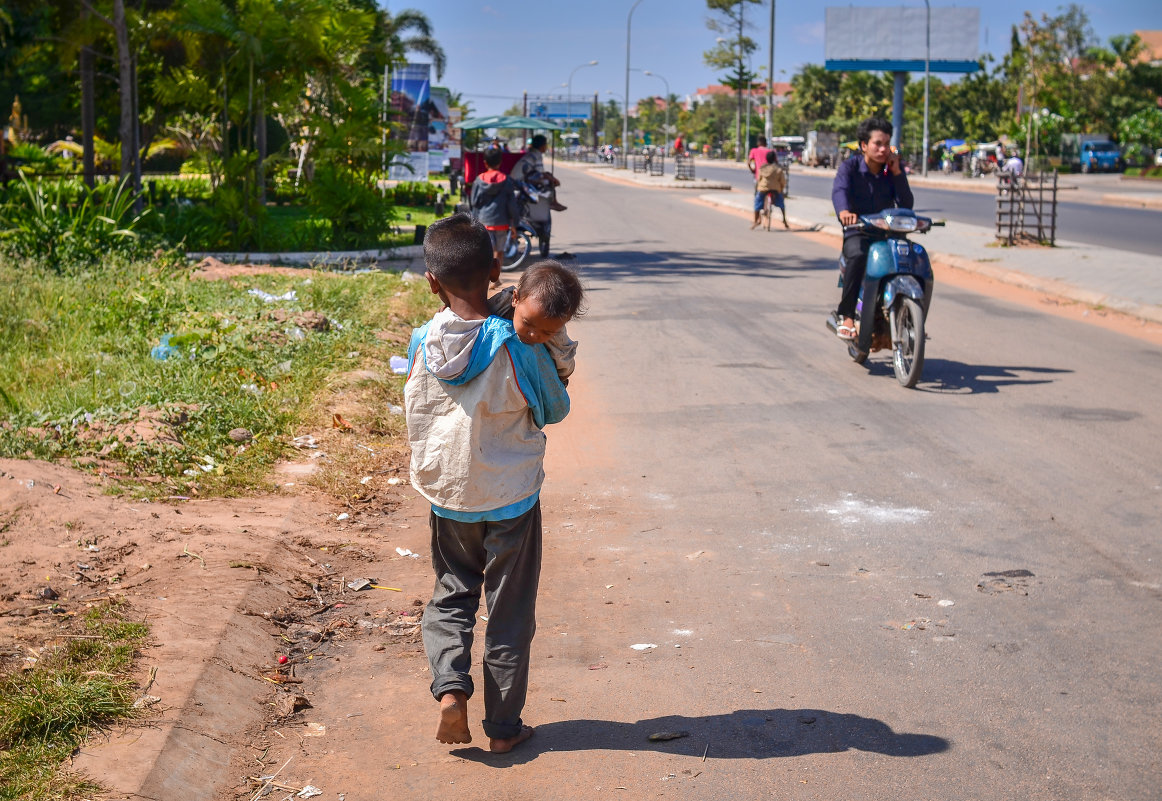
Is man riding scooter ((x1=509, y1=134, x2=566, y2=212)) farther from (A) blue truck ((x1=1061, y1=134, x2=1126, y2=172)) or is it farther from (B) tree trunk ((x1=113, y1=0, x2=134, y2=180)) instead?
(A) blue truck ((x1=1061, y1=134, x2=1126, y2=172))

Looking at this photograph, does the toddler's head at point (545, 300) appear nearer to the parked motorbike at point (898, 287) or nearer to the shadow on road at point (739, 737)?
the shadow on road at point (739, 737)

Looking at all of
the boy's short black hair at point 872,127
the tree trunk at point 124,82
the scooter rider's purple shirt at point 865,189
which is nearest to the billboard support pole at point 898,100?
the tree trunk at point 124,82

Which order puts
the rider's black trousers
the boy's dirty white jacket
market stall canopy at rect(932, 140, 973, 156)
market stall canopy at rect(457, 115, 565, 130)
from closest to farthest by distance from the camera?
the boy's dirty white jacket
the rider's black trousers
market stall canopy at rect(457, 115, 565, 130)
market stall canopy at rect(932, 140, 973, 156)

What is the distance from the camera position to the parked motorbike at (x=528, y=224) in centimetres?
1648

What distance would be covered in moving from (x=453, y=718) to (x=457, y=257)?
1336 mm

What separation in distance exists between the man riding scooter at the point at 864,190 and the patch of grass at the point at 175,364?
3.65 meters

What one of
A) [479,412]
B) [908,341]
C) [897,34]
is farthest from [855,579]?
[897,34]

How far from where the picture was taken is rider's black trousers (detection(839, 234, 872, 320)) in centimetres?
884

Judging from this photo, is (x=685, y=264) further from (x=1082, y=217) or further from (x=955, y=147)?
(x=955, y=147)

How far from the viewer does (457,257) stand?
3.14 meters

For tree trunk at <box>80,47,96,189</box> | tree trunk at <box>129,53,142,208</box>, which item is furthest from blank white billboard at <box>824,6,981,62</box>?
tree trunk at <box>129,53,142,208</box>

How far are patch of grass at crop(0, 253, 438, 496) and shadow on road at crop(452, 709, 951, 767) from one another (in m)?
2.90

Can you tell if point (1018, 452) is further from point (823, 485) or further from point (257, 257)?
point (257, 257)

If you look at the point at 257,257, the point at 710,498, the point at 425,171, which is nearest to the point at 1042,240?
the point at 257,257
